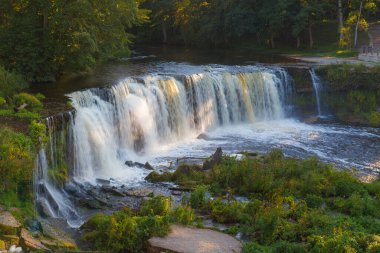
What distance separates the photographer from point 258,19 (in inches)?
1614

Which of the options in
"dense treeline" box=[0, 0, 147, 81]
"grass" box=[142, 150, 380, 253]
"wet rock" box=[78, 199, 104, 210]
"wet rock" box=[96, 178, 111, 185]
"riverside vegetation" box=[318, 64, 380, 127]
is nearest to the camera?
"grass" box=[142, 150, 380, 253]

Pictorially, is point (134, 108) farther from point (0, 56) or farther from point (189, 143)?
point (0, 56)

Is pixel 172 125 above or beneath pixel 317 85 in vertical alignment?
beneath

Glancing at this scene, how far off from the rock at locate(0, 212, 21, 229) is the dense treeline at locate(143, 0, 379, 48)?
29979 millimetres

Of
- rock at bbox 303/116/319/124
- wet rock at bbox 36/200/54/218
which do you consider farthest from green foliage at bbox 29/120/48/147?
rock at bbox 303/116/319/124

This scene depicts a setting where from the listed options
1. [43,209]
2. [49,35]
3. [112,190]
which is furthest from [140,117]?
[43,209]

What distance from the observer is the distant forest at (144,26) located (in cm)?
2411

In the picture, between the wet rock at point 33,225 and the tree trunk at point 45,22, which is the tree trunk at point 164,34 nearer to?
the tree trunk at point 45,22

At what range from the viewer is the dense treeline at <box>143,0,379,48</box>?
Result: 1499 inches

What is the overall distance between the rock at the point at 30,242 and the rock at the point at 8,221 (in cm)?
22

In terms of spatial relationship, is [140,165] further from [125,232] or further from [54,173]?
[125,232]

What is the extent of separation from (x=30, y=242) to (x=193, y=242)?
352 centimetres

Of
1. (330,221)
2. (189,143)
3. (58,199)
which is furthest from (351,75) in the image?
(58,199)

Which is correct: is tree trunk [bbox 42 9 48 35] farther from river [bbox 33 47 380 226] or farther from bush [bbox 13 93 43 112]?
bush [bbox 13 93 43 112]
